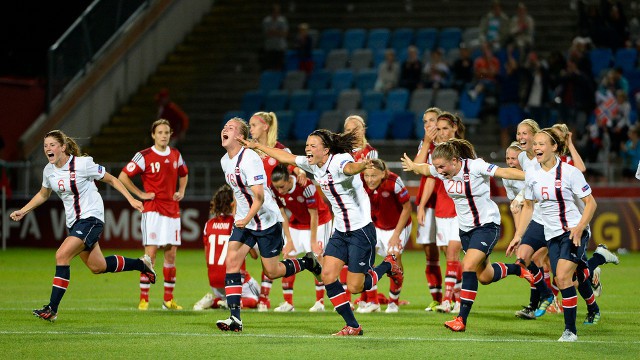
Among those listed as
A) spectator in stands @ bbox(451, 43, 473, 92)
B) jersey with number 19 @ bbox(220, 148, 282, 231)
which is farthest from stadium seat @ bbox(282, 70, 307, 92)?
jersey with number 19 @ bbox(220, 148, 282, 231)

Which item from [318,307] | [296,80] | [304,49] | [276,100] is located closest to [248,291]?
[318,307]

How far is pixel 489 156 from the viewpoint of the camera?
23.3m

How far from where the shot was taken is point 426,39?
26375 mm

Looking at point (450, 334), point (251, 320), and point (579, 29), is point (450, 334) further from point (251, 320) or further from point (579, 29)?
point (579, 29)

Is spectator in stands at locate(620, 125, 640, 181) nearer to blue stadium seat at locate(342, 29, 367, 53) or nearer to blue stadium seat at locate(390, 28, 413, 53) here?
blue stadium seat at locate(390, 28, 413, 53)

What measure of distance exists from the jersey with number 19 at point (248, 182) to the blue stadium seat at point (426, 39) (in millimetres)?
16027

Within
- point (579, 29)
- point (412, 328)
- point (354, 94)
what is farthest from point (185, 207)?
point (412, 328)

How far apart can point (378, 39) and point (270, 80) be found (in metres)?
2.96

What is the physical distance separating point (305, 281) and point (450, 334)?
699 centimetres

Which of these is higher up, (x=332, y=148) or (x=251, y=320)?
(x=332, y=148)

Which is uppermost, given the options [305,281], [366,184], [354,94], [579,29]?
[579,29]

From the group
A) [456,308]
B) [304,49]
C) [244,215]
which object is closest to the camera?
[244,215]

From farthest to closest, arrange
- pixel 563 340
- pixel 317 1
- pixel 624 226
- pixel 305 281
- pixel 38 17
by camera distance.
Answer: pixel 317 1
pixel 38 17
pixel 624 226
pixel 305 281
pixel 563 340

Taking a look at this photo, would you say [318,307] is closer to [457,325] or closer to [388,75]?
[457,325]
